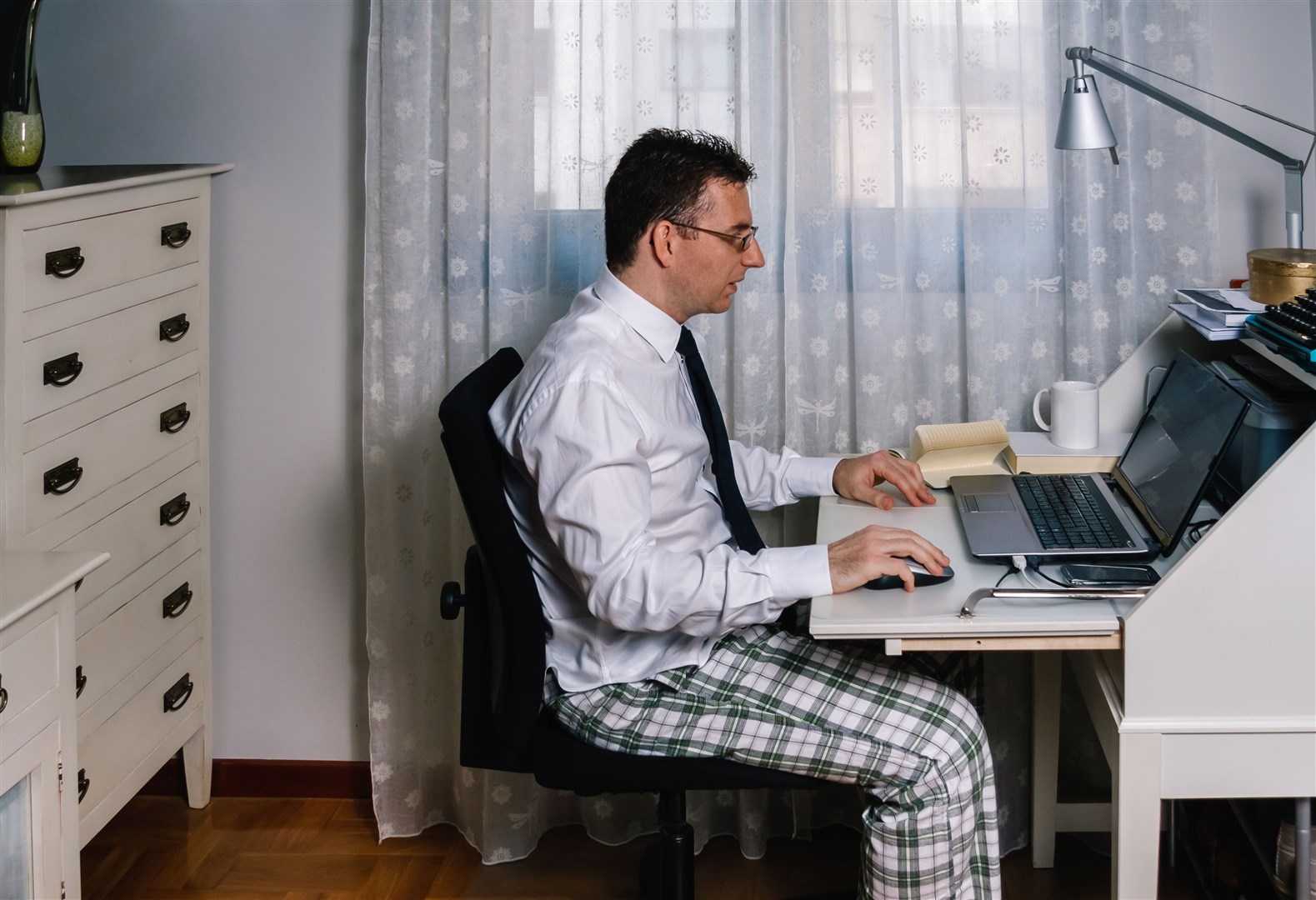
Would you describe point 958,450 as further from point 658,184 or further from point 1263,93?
point 1263,93

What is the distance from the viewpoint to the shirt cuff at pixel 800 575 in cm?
166

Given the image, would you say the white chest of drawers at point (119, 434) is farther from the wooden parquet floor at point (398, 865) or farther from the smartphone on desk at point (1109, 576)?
the smartphone on desk at point (1109, 576)

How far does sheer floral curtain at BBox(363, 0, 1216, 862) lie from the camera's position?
227 centimetres

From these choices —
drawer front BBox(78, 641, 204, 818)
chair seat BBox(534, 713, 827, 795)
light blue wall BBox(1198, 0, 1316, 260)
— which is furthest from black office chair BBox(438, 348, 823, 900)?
light blue wall BBox(1198, 0, 1316, 260)

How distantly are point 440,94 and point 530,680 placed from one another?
114 cm

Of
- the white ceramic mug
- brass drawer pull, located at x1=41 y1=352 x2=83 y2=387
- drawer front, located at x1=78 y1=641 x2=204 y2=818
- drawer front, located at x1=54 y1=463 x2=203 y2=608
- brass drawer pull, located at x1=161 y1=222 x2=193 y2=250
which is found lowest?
drawer front, located at x1=78 y1=641 x2=204 y2=818

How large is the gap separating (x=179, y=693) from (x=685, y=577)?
4.26 ft

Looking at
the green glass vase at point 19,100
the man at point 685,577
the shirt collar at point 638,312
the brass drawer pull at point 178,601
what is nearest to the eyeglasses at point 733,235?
the man at point 685,577

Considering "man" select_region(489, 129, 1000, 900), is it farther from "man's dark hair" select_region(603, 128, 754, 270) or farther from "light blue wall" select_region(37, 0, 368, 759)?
"light blue wall" select_region(37, 0, 368, 759)

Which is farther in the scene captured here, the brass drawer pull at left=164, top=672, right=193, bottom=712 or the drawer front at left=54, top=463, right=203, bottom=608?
the brass drawer pull at left=164, top=672, right=193, bottom=712

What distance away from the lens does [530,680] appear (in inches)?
69.8

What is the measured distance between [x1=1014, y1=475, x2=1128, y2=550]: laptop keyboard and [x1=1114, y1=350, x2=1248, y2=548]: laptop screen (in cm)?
6

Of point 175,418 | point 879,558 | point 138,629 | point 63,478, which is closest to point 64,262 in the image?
point 63,478

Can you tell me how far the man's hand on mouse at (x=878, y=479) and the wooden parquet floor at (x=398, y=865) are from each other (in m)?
0.79
